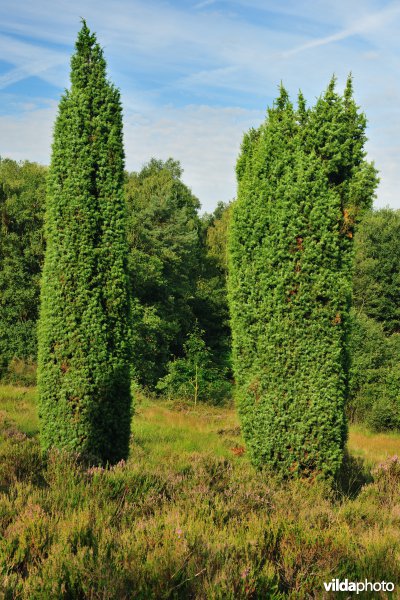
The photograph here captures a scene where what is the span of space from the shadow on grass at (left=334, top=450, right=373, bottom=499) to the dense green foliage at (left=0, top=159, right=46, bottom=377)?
761 inches

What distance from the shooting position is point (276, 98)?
8.66 meters

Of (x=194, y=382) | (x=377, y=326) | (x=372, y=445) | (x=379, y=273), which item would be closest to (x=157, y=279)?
(x=194, y=382)

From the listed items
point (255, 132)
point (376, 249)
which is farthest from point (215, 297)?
point (255, 132)

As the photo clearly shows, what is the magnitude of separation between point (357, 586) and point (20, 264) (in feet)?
83.6

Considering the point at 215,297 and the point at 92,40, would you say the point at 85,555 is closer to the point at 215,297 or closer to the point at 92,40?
the point at 92,40

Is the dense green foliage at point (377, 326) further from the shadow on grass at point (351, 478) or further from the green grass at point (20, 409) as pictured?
the green grass at point (20, 409)

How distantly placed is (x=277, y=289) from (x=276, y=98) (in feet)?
10.8

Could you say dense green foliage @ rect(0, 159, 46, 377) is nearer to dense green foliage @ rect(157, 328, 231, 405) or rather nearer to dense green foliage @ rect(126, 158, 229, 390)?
dense green foliage @ rect(126, 158, 229, 390)

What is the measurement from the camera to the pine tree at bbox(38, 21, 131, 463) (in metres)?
8.02

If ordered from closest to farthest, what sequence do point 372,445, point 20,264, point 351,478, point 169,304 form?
point 351,478 → point 372,445 → point 20,264 → point 169,304

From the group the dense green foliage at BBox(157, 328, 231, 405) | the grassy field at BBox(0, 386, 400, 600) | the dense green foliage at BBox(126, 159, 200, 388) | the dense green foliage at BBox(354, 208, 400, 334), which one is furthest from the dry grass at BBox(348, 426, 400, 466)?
the dense green foliage at BBox(354, 208, 400, 334)

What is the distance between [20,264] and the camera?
26609mm

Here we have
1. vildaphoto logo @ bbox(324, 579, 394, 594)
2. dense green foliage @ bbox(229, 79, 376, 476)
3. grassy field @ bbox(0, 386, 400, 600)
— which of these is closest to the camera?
grassy field @ bbox(0, 386, 400, 600)

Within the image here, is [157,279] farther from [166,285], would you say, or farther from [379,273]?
[379,273]
